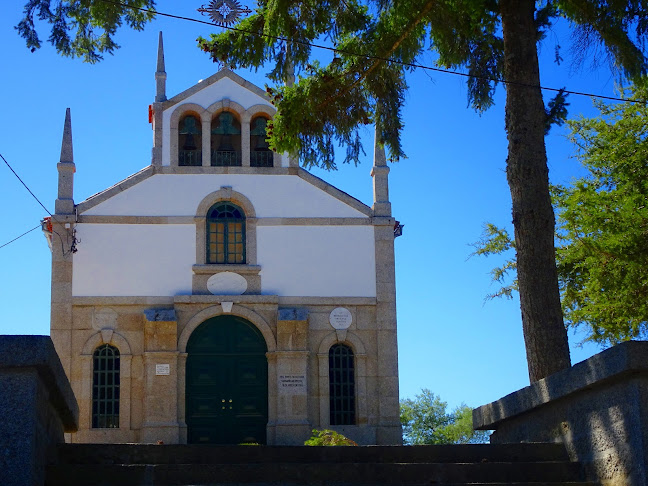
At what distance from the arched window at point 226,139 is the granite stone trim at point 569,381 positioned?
48.9ft

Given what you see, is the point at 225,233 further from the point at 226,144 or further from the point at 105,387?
the point at 105,387

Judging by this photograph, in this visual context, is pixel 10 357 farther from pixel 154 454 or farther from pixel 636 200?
pixel 636 200

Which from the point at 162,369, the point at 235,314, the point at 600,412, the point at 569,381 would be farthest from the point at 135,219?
the point at 600,412

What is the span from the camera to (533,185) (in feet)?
39.9

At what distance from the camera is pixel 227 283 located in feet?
81.6

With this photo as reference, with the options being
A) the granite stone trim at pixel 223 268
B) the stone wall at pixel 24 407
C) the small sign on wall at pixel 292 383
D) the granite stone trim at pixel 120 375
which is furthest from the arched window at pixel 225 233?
the stone wall at pixel 24 407

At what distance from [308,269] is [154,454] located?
1611 centimetres

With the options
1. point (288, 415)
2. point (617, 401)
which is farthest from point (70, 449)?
point (288, 415)

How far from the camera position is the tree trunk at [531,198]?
11719 mm

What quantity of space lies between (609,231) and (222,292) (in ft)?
31.8

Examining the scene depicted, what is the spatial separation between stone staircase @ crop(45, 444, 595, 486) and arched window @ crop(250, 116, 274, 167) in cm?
1691

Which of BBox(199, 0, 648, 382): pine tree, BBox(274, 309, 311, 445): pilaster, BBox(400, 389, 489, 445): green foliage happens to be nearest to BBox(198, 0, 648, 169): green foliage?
BBox(199, 0, 648, 382): pine tree

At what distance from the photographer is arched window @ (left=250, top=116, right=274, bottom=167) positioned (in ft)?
85.2

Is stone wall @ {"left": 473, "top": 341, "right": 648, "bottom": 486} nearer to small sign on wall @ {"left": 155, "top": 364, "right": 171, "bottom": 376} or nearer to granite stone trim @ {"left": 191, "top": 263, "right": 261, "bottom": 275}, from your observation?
small sign on wall @ {"left": 155, "top": 364, "right": 171, "bottom": 376}
